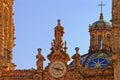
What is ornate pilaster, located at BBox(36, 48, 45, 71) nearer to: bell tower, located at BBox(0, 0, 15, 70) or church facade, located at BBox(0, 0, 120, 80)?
church facade, located at BBox(0, 0, 120, 80)

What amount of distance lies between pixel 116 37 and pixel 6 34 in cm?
842

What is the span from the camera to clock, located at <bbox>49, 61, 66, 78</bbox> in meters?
33.1

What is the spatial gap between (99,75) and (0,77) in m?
5.92

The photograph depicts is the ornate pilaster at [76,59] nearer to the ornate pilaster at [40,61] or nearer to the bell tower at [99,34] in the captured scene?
the ornate pilaster at [40,61]

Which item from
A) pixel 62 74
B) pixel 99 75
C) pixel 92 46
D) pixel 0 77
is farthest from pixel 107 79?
pixel 92 46

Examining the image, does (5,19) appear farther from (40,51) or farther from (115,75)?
(115,75)

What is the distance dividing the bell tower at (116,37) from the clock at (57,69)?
3.31m

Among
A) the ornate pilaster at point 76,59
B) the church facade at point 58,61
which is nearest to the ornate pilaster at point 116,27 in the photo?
the church facade at point 58,61

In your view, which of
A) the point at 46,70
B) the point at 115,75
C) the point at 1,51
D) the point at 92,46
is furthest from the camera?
the point at 92,46

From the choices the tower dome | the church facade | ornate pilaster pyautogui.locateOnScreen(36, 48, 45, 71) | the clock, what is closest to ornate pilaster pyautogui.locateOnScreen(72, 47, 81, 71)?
the church facade

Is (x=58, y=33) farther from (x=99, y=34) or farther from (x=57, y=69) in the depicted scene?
(x=99, y=34)

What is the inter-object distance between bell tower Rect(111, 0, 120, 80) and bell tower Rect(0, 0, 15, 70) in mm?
7576

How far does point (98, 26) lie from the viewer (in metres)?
43.6

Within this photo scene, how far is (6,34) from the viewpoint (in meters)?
36.9
